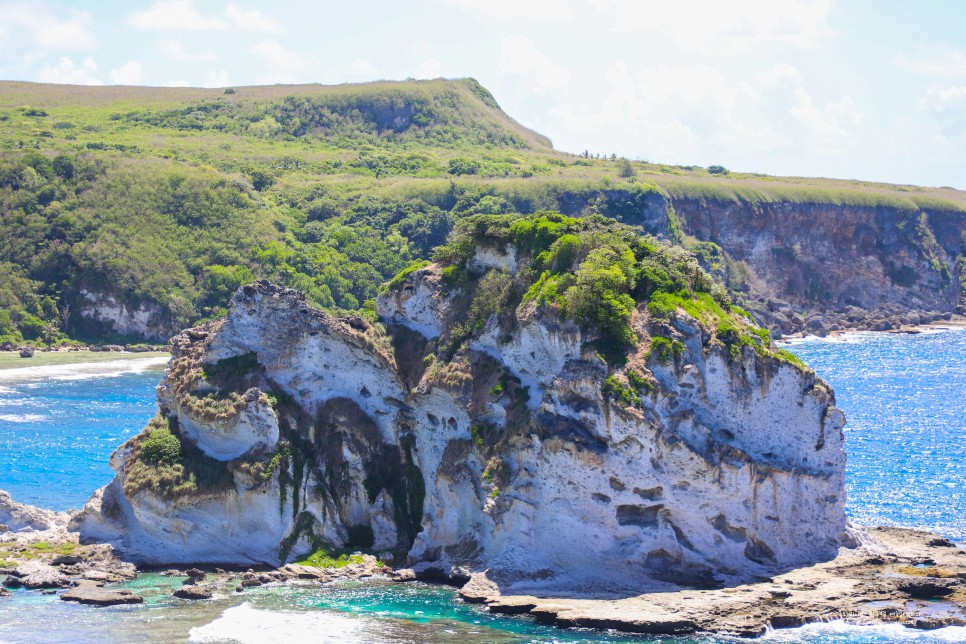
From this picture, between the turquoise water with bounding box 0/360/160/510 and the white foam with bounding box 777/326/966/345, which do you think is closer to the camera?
the turquoise water with bounding box 0/360/160/510

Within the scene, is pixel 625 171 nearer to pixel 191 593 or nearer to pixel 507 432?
pixel 507 432

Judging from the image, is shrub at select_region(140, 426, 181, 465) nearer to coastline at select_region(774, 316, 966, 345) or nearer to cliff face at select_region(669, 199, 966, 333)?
coastline at select_region(774, 316, 966, 345)

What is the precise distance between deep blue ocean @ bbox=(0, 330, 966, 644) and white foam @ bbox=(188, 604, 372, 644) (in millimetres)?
63

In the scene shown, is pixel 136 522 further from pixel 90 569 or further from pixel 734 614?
pixel 734 614

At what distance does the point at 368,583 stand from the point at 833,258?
117272mm

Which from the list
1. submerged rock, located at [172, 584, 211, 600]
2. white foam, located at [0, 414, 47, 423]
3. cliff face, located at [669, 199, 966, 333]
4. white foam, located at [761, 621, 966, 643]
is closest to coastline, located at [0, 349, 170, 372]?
white foam, located at [0, 414, 47, 423]

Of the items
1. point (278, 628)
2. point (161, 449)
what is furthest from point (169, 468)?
point (278, 628)

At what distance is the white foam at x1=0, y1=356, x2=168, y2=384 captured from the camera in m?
100

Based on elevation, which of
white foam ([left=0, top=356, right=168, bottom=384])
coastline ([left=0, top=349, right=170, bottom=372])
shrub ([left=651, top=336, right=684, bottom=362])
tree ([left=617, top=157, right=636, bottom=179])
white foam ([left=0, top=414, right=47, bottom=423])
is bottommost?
white foam ([left=0, top=414, right=47, bottom=423])

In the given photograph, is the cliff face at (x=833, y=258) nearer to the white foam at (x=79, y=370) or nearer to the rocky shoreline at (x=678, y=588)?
the white foam at (x=79, y=370)

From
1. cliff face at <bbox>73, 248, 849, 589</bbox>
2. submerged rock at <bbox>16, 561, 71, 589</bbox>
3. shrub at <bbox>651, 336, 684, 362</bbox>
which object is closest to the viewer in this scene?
cliff face at <bbox>73, 248, 849, 589</bbox>

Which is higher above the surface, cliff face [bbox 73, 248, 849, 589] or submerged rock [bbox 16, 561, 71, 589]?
cliff face [bbox 73, 248, 849, 589]

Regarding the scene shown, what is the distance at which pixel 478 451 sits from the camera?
158 feet

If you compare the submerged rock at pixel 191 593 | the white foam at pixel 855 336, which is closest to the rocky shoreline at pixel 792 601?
the submerged rock at pixel 191 593
